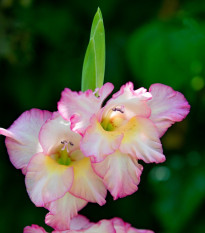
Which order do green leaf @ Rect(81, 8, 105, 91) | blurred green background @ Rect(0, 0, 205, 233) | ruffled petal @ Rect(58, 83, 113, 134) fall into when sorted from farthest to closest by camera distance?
blurred green background @ Rect(0, 0, 205, 233) → green leaf @ Rect(81, 8, 105, 91) → ruffled petal @ Rect(58, 83, 113, 134)

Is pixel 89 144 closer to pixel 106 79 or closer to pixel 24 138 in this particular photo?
pixel 24 138

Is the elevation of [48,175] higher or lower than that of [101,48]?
lower

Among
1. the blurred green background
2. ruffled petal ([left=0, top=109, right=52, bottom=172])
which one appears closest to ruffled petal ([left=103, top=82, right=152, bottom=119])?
ruffled petal ([left=0, top=109, right=52, bottom=172])

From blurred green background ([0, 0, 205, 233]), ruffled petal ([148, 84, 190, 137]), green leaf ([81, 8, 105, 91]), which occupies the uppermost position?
green leaf ([81, 8, 105, 91])

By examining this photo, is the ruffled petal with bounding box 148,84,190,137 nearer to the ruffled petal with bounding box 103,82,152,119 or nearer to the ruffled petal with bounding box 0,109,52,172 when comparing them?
the ruffled petal with bounding box 103,82,152,119

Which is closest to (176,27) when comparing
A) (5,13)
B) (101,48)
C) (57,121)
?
(5,13)

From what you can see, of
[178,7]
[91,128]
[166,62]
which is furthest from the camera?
[178,7]

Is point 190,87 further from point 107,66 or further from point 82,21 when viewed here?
point 82,21
